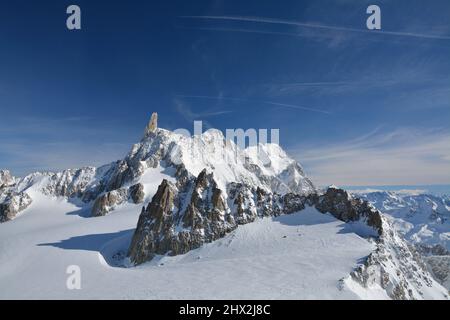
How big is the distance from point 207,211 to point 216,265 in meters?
18.8

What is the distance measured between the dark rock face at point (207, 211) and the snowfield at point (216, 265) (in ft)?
8.55

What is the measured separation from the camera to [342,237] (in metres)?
58.2

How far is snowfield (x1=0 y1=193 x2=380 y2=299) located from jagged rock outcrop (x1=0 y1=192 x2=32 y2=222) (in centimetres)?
4863

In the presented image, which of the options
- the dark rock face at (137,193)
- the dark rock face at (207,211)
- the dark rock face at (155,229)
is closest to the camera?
the dark rock face at (207,211)

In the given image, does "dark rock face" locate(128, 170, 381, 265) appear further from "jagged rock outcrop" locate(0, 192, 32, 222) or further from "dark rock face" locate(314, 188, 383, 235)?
"jagged rock outcrop" locate(0, 192, 32, 222)

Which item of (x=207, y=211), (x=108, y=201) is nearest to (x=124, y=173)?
(x=108, y=201)

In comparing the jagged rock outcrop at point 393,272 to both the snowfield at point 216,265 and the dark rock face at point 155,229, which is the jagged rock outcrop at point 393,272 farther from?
the dark rock face at point 155,229

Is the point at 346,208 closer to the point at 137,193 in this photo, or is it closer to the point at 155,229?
the point at 155,229

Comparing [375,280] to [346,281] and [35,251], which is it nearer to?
[346,281]

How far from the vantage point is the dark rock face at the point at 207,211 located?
66.6 m

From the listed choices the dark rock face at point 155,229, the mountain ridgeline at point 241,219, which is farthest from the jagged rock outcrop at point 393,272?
the dark rock face at point 155,229

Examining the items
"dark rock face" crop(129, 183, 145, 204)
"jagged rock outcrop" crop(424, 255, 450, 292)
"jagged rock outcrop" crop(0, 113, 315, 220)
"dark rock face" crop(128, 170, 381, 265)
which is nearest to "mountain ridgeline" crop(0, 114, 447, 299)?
"dark rock face" crop(128, 170, 381, 265)

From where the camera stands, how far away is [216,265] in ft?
175
